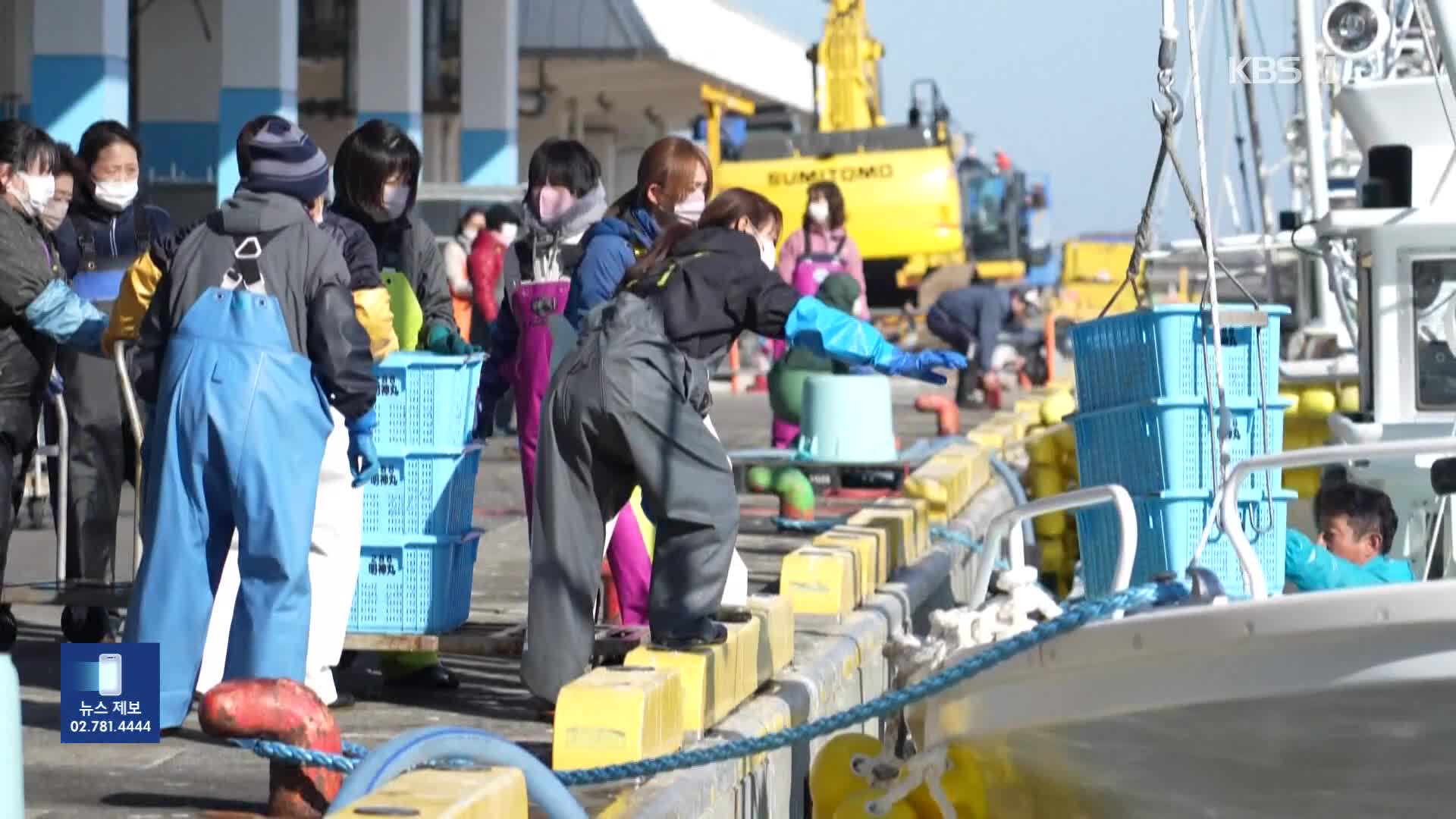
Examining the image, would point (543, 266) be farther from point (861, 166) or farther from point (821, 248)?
point (861, 166)

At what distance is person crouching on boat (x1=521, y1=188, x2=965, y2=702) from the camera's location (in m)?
7.86

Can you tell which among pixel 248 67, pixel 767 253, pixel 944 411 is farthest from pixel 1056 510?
pixel 248 67

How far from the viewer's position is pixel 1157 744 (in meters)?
6.62

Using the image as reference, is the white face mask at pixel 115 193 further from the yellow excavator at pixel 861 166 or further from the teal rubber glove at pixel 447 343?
the yellow excavator at pixel 861 166

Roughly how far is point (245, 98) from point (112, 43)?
12.4 feet

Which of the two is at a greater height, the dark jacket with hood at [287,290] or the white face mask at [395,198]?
the white face mask at [395,198]

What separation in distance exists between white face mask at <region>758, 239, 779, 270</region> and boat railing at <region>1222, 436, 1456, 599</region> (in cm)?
237

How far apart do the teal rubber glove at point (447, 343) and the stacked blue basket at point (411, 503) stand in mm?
231

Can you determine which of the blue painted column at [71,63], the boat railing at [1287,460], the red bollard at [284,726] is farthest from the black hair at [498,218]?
the boat railing at [1287,460]

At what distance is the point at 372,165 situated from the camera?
348 inches

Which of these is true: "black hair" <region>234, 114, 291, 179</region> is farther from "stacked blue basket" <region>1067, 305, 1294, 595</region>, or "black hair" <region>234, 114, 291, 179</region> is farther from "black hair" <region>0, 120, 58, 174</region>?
"stacked blue basket" <region>1067, 305, 1294, 595</region>

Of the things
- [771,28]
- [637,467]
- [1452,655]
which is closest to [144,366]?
[637,467]

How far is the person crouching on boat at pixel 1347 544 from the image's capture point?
8648 millimetres

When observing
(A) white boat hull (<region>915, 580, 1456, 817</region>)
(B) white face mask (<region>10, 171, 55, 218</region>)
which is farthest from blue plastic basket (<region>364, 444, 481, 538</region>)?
(A) white boat hull (<region>915, 580, 1456, 817</region>)
